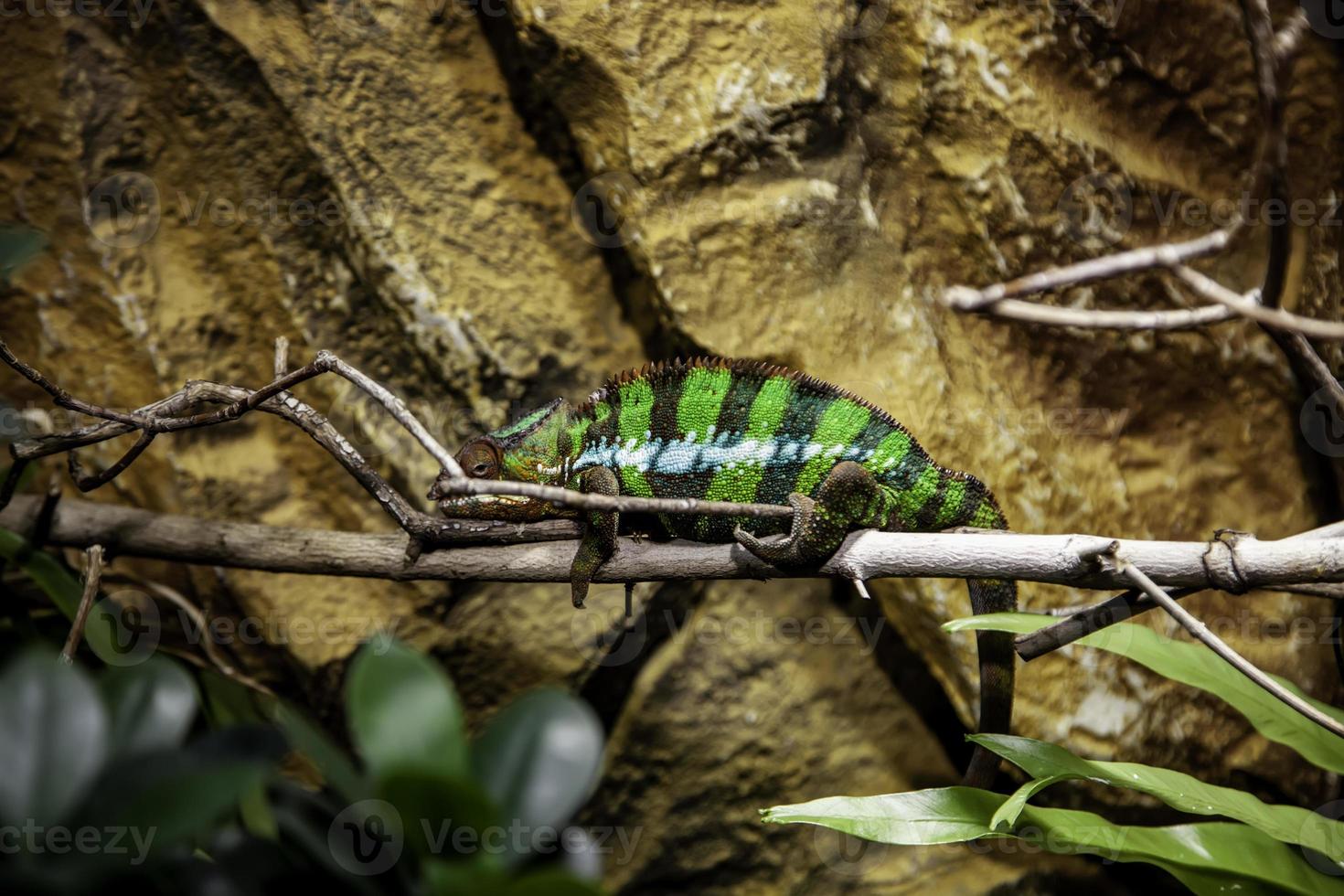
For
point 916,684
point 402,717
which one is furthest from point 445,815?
point 916,684

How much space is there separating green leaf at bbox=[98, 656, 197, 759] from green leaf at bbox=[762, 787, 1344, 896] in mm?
867

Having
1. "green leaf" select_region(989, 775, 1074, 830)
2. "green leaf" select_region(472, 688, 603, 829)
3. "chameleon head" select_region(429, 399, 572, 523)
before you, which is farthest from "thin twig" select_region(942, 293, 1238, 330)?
"chameleon head" select_region(429, 399, 572, 523)

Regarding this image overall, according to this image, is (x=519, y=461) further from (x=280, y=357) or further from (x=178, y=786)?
(x=178, y=786)

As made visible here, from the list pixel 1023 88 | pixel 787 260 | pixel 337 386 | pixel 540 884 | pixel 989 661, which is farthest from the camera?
pixel 337 386

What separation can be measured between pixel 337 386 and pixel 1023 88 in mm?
1700

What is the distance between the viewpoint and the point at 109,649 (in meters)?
1.80

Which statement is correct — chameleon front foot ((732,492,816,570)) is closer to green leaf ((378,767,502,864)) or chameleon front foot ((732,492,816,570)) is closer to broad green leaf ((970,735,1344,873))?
broad green leaf ((970,735,1344,873))

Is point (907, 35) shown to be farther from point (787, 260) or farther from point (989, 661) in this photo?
point (989, 661)

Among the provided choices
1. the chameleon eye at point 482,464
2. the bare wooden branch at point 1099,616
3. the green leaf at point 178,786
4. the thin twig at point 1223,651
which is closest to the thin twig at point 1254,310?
the thin twig at point 1223,651

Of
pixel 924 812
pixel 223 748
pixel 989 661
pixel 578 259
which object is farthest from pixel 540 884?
pixel 578 259

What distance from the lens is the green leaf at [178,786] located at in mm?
731

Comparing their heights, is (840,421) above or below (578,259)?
below

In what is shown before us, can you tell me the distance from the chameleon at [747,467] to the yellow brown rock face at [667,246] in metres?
0.32

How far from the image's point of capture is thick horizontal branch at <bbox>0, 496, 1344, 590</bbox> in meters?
1.33
